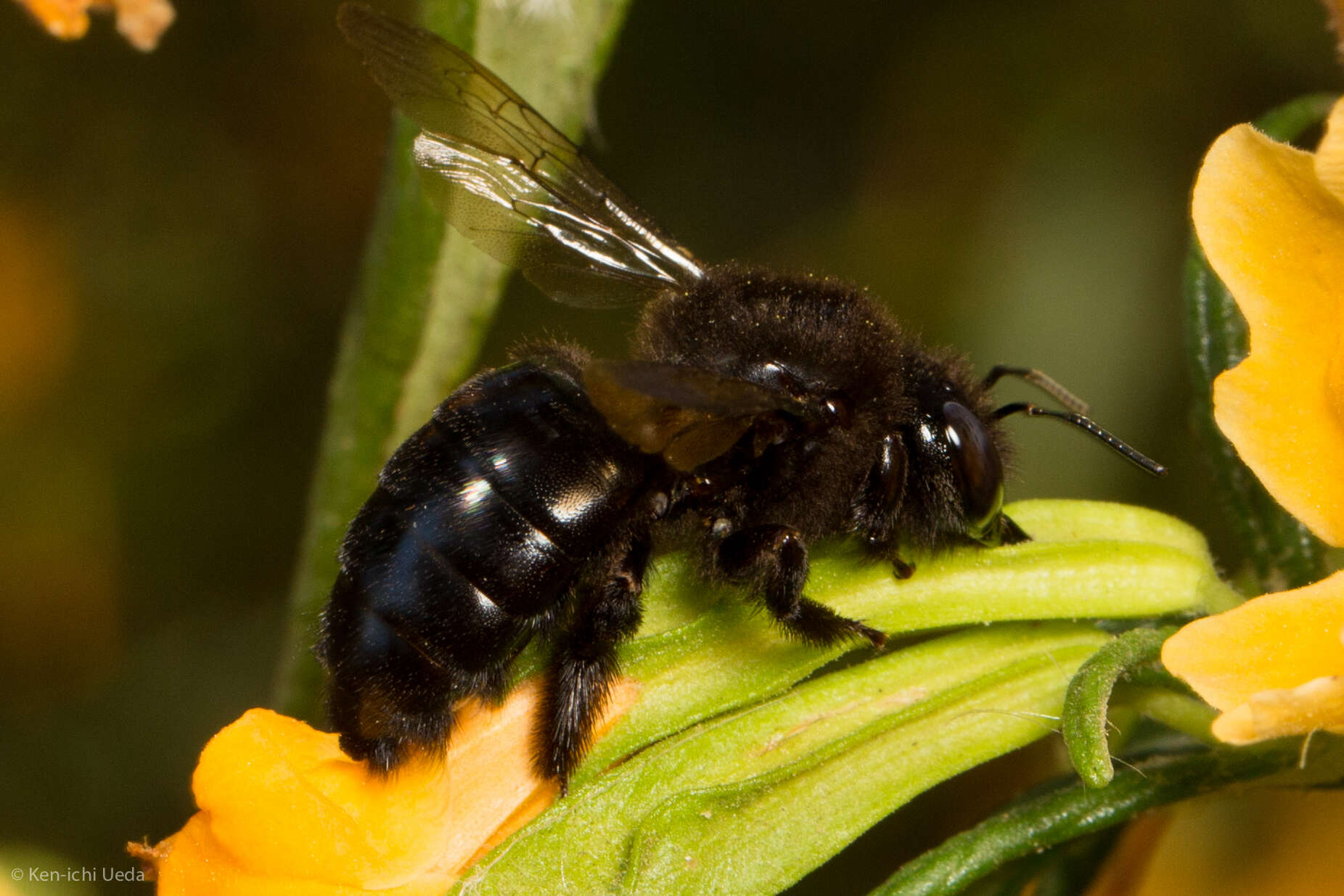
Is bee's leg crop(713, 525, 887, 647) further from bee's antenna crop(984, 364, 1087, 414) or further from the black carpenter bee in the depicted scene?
bee's antenna crop(984, 364, 1087, 414)

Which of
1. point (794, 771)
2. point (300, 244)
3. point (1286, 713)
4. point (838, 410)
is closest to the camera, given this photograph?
point (1286, 713)

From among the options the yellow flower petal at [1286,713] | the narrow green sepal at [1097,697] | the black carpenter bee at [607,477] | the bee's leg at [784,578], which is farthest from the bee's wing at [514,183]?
the yellow flower petal at [1286,713]

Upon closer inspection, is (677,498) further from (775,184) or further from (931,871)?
(775,184)

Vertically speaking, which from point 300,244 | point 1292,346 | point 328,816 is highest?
point 1292,346

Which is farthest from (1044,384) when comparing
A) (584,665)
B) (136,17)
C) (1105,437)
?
(136,17)

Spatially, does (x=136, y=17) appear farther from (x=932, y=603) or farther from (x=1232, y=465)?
(x=1232, y=465)

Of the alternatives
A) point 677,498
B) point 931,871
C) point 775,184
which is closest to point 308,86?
point 775,184
